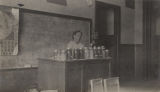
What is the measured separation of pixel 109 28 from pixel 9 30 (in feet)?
6.37

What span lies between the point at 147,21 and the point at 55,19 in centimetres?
199

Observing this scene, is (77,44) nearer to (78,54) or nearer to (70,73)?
(78,54)

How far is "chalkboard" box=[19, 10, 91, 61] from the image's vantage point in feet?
7.98

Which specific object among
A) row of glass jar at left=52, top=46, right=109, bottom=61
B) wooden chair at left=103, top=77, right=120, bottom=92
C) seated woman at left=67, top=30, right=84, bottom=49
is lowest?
wooden chair at left=103, top=77, right=120, bottom=92

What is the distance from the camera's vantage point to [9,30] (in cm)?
227

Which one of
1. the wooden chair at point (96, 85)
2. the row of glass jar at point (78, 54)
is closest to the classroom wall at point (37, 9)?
the row of glass jar at point (78, 54)

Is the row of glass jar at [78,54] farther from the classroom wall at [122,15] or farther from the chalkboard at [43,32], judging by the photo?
the classroom wall at [122,15]

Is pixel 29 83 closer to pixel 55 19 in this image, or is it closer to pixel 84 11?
pixel 55 19

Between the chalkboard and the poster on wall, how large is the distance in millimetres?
80

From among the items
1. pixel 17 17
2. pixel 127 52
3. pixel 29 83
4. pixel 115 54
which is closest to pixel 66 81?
pixel 29 83

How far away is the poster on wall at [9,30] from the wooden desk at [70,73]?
42 centimetres

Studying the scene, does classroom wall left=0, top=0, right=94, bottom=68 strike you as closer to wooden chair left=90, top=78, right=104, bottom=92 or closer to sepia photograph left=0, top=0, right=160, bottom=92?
sepia photograph left=0, top=0, right=160, bottom=92

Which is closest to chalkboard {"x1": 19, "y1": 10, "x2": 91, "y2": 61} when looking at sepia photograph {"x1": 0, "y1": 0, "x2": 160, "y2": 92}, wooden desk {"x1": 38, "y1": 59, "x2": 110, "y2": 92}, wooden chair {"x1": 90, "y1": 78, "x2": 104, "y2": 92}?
sepia photograph {"x1": 0, "y1": 0, "x2": 160, "y2": 92}

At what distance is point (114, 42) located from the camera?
3.66m
